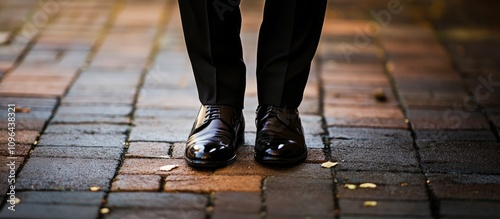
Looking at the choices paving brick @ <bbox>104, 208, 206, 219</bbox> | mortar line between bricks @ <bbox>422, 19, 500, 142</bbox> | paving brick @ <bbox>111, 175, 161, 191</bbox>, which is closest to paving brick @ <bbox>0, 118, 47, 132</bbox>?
paving brick @ <bbox>111, 175, 161, 191</bbox>

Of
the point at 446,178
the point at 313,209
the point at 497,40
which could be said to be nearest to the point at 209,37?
the point at 313,209

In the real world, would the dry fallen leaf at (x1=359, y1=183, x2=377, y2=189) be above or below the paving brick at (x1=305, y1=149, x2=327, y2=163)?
below

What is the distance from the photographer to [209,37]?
217 cm

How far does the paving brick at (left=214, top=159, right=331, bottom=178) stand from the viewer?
2131 mm

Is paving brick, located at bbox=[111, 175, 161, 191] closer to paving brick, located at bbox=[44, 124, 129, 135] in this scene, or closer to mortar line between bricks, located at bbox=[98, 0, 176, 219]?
mortar line between bricks, located at bbox=[98, 0, 176, 219]

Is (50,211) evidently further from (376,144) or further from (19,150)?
(376,144)

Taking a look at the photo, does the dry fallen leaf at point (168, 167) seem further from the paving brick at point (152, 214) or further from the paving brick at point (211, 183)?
the paving brick at point (152, 214)

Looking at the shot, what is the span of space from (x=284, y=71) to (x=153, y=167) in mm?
449

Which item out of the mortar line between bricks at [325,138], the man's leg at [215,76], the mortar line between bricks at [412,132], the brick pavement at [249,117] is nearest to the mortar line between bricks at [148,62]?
the brick pavement at [249,117]

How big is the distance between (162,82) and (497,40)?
5.42 ft

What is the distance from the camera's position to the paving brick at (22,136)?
2.38 metres

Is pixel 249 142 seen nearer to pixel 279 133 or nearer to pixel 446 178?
pixel 279 133

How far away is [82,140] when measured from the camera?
240cm

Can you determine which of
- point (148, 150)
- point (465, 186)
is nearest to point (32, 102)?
point (148, 150)
